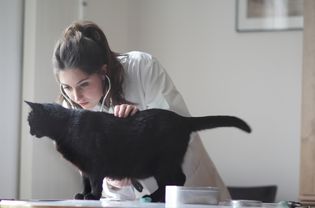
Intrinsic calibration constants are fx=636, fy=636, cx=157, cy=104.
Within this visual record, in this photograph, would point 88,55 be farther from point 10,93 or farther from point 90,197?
point 10,93

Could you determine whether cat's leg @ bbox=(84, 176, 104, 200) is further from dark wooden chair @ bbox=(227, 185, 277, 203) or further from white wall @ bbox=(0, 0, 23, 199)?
dark wooden chair @ bbox=(227, 185, 277, 203)

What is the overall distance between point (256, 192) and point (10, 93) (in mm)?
938

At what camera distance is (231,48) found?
2012 millimetres

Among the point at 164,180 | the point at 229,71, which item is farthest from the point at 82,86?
the point at 229,71

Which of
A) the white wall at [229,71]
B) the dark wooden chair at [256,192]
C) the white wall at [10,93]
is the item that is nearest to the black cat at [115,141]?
the white wall at [10,93]

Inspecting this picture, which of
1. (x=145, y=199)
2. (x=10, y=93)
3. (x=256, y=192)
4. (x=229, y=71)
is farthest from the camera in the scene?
(x=256, y=192)

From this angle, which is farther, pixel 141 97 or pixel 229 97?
pixel 229 97

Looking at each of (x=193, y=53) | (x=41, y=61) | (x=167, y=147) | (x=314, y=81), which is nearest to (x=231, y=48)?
(x=193, y=53)

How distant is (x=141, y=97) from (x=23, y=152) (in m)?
0.43

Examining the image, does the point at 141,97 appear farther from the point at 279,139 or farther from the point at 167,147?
the point at 279,139

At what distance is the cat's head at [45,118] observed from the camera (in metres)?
1.22

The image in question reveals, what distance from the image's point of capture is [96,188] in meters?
1.23

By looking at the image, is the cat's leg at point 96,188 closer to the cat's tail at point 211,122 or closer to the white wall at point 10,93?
the cat's tail at point 211,122

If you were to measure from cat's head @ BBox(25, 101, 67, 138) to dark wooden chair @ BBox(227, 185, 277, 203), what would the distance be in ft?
3.34
